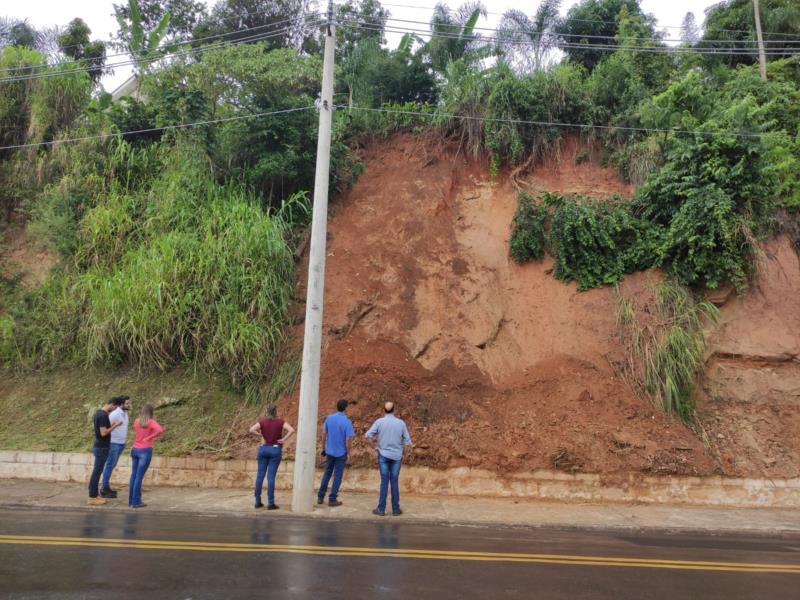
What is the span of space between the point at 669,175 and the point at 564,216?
2.32 meters

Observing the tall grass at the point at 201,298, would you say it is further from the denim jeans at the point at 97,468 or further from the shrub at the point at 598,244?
the shrub at the point at 598,244

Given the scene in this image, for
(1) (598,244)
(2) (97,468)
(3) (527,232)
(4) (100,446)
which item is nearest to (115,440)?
(4) (100,446)

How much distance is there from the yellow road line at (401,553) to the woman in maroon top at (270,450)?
8.12ft

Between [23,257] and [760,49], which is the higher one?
[760,49]

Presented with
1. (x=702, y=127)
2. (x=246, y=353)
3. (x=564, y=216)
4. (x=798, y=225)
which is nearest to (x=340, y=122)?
(x=564, y=216)

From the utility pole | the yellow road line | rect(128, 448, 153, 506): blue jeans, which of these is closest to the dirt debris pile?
rect(128, 448, 153, 506): blue jeans

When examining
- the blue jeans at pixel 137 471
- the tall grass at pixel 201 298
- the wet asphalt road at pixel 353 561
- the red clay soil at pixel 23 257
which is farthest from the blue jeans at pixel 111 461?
the red clay soil at pixel 23 257

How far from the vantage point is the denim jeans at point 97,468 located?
9.17 meters

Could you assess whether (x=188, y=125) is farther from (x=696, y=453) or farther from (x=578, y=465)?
(x=696, y=453)

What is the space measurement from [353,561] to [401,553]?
0.67 metres

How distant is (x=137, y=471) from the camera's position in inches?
354

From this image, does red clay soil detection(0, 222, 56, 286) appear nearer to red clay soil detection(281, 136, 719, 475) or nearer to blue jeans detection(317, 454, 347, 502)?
red clay soil detection(281, 136, 719, 475)

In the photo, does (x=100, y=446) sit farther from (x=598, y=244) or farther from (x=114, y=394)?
(x=598, y=244)

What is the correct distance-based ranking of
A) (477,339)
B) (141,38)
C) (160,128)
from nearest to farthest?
1. (477,339)
2. (160,128)
3. (141,38)
